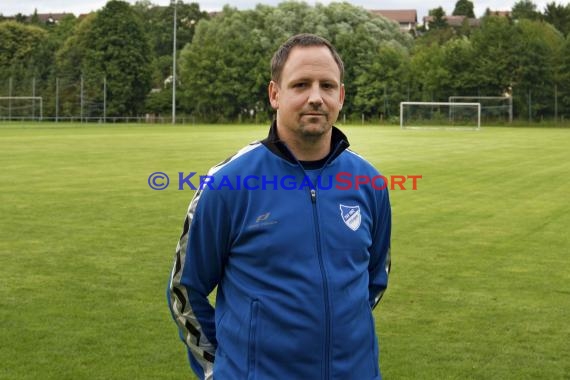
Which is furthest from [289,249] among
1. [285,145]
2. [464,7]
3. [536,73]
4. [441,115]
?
[464,7]

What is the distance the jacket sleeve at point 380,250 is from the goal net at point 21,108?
2638 inches

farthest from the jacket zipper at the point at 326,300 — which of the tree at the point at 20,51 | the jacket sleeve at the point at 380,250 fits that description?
the tree at the point at 20,51

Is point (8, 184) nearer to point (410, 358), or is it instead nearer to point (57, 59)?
point (410, 358)

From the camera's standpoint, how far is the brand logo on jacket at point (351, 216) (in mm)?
2916

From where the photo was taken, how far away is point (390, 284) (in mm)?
8445

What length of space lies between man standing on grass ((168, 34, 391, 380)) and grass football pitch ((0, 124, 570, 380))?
283cm

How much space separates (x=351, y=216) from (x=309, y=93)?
17.5 inches

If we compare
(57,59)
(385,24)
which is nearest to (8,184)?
(57,59)

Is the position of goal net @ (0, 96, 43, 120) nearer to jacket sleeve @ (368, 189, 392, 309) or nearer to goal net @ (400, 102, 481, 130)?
goal net @ (400, 102, 481, 130)

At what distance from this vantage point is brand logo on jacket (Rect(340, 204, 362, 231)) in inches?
115

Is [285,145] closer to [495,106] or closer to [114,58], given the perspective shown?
[495,106]

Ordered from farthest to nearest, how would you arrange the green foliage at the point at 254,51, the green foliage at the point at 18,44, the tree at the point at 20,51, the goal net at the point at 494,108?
the green foliage at the point at 18,44
the tree at the point at 20,51
the green foliage at the point at 254,51
the goal net at the point at 494,108

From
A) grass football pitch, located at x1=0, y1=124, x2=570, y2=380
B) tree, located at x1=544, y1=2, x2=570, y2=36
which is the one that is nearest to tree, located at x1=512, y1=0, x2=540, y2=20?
tree, located at x1=544, y1=2, x2=570, y2=36

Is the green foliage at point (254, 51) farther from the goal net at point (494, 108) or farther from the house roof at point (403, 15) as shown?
the house roof at point (403, 15)
